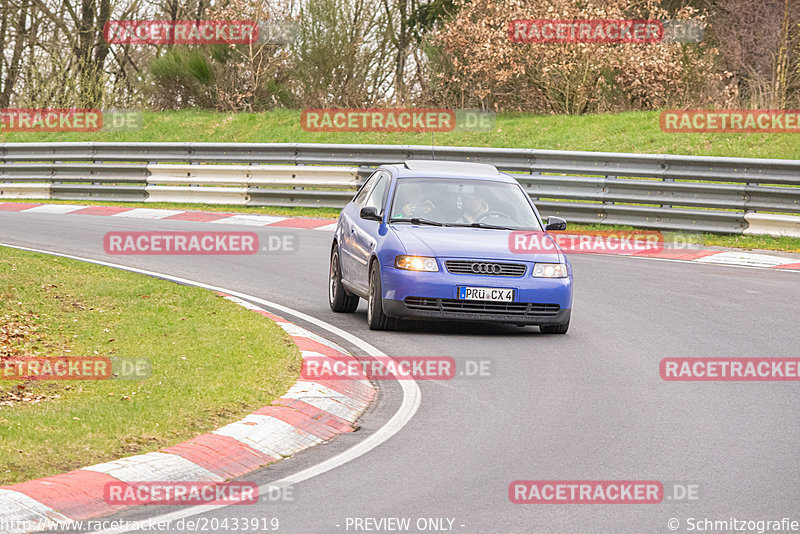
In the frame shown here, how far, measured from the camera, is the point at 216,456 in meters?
7.18

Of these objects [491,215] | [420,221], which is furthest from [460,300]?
[491,215]

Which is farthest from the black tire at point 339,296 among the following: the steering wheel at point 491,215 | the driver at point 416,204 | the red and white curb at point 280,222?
the red and white curb at point 280,222

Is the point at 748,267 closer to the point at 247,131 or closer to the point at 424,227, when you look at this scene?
the point at 424,227

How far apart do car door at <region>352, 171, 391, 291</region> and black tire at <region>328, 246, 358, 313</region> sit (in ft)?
1.67

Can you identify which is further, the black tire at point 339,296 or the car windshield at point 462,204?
the black tire at point 339,296

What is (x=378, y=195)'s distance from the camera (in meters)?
13.6

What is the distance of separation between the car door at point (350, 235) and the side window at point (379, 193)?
0.45 feet

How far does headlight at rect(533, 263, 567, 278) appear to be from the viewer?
11.9 metres

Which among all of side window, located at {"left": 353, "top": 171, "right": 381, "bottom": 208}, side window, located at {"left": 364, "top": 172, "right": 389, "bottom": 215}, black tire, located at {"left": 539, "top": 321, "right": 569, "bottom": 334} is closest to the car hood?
black tire, located at {"left": 539, "top": 321, "right": 569, "bottom": 334}

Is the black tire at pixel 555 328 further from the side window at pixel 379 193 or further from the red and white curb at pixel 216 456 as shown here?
the red and white curb at pixel 216 456

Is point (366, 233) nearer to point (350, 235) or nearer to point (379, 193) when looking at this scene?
point (350, 235)

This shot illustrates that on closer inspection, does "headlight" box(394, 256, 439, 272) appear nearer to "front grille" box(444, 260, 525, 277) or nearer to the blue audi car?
the blue audi car

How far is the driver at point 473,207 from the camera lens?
12.8 m

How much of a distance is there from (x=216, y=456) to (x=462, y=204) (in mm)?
6293
